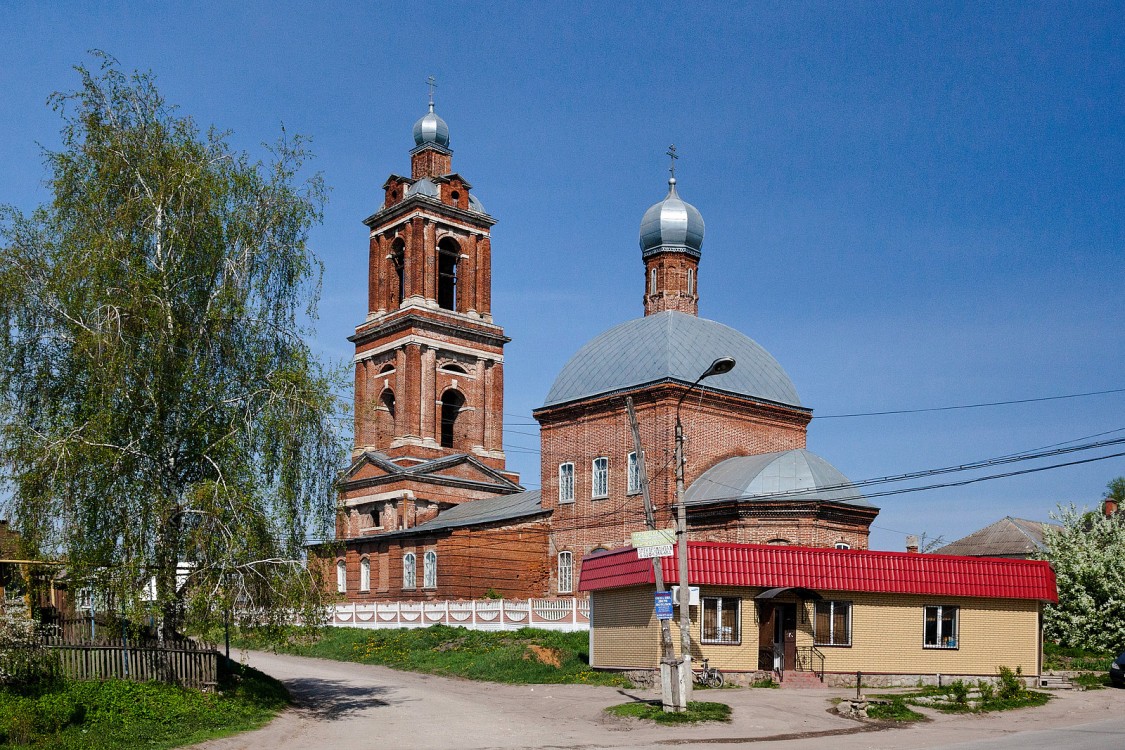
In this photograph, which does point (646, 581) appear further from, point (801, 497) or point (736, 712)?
point (801, 497)

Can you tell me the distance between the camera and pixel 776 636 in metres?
29.3

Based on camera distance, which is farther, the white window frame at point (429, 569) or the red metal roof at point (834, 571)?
the white window frame at point (429, 569)

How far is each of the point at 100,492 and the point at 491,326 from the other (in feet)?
141

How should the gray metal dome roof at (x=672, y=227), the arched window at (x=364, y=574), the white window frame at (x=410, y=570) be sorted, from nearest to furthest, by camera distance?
1. the gray metal dome roof at (x=672, y=227)
2. the white window frame at (x=410, y=570)
3. the arched window at (x=364, y=574)

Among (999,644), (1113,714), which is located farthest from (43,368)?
(999,644)

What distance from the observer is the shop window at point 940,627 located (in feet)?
99.7

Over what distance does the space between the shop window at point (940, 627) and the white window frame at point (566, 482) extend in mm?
16072

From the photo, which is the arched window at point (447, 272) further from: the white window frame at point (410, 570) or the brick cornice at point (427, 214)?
the white window frame at point (410, 570)

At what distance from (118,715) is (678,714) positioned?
31.3ft

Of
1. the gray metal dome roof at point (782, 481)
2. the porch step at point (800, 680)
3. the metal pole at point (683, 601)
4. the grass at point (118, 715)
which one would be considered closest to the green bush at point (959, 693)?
the porch step at point (800, 680)

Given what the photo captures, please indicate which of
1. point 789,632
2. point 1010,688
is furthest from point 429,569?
point 1010,688

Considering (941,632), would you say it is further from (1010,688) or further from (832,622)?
(1010,688)

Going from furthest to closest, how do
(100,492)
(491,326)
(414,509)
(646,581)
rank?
(491,326)
(414,509)
(646,581)
(100,492)

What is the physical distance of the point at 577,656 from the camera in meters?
32.5
